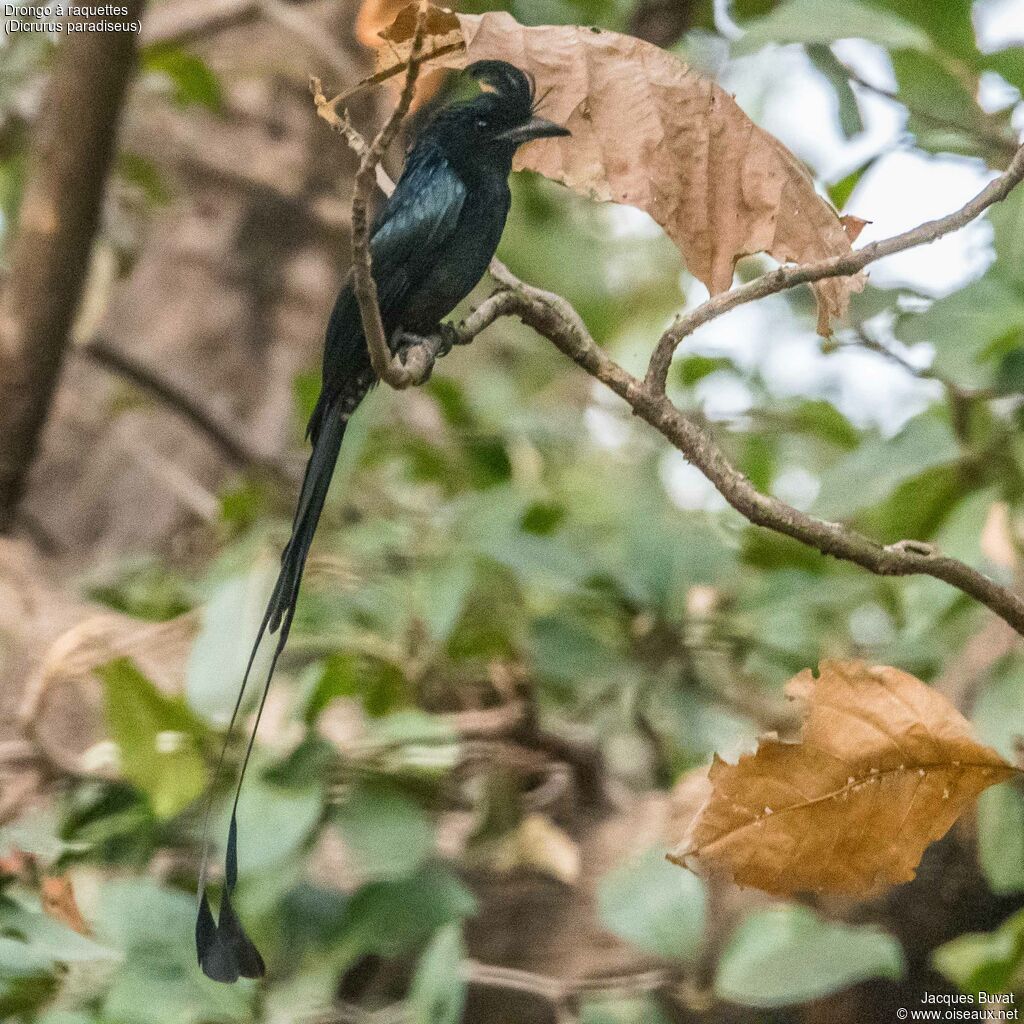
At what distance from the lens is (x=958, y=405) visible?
1.77 m

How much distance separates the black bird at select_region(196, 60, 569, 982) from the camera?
0.94 metres

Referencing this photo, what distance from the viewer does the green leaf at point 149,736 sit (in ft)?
5.34

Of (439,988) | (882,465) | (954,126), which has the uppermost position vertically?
(954,126)

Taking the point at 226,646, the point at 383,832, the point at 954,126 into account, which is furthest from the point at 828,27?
the point at 383,832

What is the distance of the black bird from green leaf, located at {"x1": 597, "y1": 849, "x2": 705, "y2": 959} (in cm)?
69

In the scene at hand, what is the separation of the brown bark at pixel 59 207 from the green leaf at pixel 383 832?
3.34 ft

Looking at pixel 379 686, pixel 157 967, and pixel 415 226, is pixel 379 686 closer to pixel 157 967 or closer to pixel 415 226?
pixel 157 967

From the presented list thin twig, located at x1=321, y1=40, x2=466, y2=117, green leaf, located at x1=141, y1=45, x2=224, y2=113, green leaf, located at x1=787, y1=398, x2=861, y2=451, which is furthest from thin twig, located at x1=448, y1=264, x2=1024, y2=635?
green leaf, located at x1=141, y1=45, x2=224, y2=113

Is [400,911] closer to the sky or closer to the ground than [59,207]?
closer to the ground

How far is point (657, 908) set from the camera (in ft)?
5.16

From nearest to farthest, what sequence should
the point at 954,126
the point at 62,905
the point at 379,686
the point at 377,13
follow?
the point at 377,13 → the point at 954,126 → the point at 62,905 → the point at 379,686

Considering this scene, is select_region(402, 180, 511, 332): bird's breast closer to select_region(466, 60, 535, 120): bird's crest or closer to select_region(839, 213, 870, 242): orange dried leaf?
select_region(466, 60, 535, 120): bird's crest

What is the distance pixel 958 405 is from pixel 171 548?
185cm

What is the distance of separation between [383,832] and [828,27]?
3.82 ft
